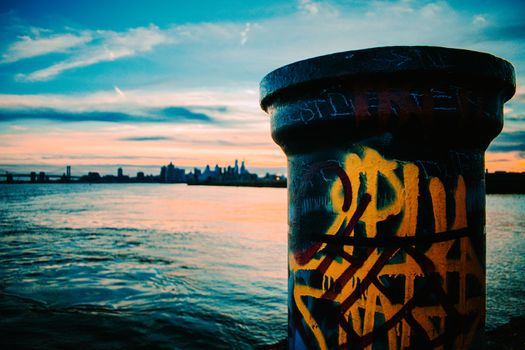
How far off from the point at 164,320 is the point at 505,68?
16.2ft

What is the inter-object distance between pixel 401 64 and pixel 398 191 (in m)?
0.27

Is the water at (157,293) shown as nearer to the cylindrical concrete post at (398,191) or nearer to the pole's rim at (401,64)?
the cylindrical concrete post at (398,191)

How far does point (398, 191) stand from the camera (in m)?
0.77

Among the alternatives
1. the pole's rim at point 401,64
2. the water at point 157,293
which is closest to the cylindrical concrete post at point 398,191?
the pole's rim at point 401,64

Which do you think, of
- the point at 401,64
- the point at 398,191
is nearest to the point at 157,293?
the point at 398,191

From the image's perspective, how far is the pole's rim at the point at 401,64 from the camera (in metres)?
0.73

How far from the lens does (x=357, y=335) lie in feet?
2.59

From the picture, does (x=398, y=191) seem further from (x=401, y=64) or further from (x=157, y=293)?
(x=157, y=293)

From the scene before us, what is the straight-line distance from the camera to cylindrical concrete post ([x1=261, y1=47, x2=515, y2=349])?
76 centimetres

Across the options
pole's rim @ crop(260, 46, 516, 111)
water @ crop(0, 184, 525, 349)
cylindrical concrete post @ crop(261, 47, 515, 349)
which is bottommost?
water @ crop(0, 184, 525, 349)

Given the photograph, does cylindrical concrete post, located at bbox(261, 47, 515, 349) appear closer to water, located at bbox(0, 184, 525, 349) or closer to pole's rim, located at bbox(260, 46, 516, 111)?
pole's rim, located at bbox(260, 46, 516, 111)

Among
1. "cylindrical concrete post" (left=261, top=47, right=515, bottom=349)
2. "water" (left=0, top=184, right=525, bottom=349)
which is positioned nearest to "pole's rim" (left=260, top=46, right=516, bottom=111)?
"cylindrical concrete post" (left=261, top=47, right=515, bottom=349)

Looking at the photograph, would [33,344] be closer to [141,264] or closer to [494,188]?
[141,264]

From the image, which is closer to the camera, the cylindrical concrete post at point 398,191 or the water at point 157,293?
the cylindrical concrete post at point 398,191
